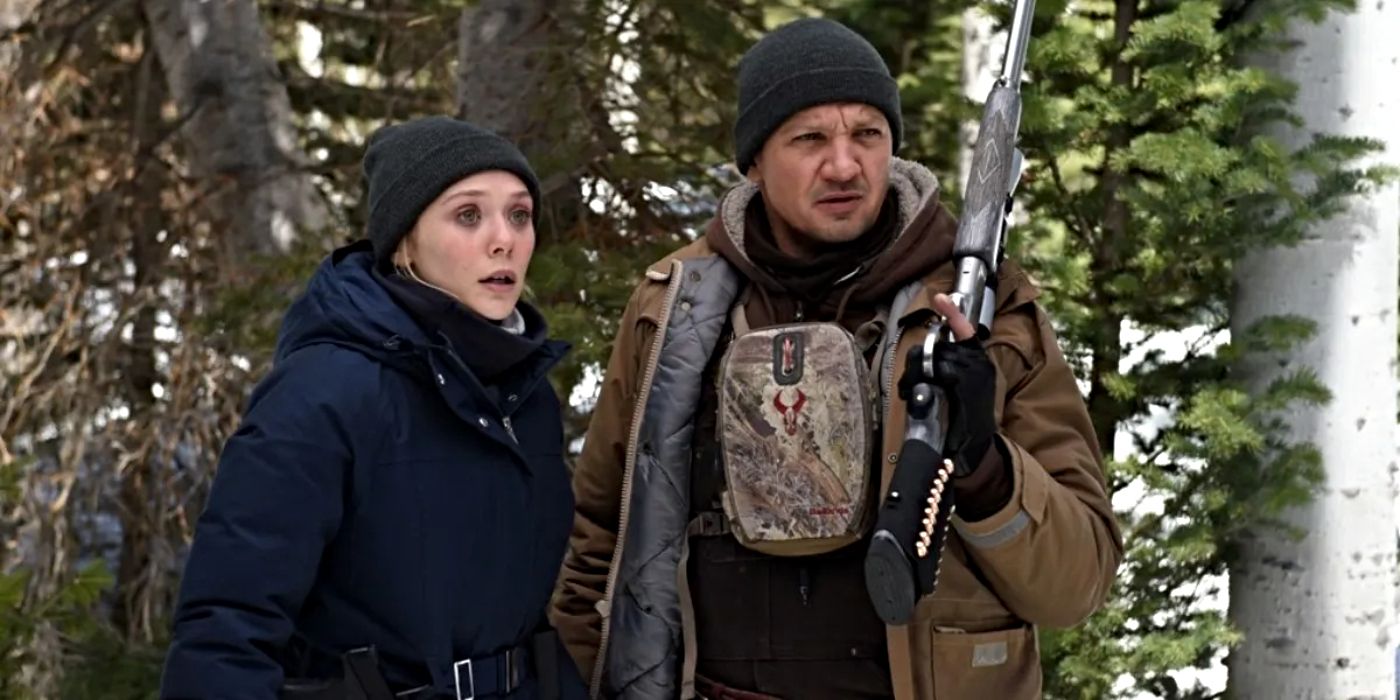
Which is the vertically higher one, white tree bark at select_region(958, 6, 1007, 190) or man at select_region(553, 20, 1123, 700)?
white tree bark at select_region(958, 6, 1007, 190)

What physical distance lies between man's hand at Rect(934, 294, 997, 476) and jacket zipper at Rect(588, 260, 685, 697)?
0.59m

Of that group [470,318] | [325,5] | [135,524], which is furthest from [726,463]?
[325,5]

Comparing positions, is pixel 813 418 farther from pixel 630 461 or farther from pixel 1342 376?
pixel 1342 376

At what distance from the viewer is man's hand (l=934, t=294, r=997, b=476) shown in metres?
2.37

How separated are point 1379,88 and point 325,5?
4.16 meters

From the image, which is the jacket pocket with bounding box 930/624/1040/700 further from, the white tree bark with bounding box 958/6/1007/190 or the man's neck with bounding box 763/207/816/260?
the white tree bark with bounding box 958/6/1007/190

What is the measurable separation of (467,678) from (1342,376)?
113 inches

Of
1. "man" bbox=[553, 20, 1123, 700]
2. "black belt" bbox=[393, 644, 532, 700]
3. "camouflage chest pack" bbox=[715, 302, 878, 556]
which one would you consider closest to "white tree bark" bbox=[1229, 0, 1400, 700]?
"man" bbox=[553, 20, 1123, 700]

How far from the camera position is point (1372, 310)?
4539 mm

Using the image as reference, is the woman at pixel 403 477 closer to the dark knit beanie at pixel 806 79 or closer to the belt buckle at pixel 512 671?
the belt buckle at pixel 512 671

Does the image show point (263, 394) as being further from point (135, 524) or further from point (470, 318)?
point (135, 524)

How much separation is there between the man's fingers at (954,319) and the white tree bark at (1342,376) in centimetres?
233

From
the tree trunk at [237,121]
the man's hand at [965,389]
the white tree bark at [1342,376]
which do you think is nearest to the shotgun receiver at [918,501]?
the man's hand at [965,389]

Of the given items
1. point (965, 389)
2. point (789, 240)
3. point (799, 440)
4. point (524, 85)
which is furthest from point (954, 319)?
point (524, 85)
